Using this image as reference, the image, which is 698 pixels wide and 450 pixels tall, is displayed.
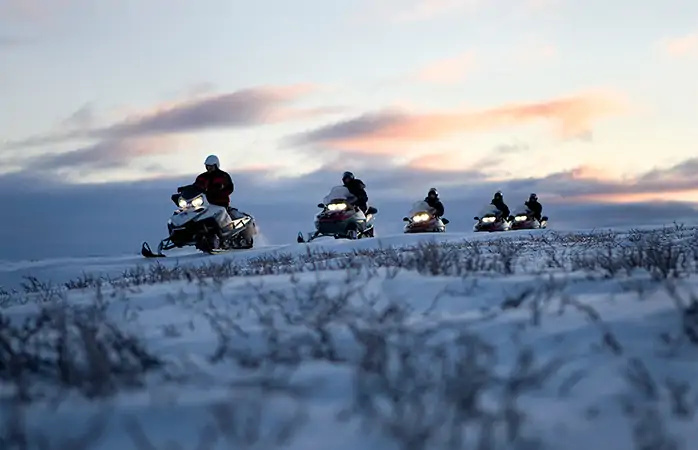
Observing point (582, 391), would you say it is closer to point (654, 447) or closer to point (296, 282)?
point (654, 447)

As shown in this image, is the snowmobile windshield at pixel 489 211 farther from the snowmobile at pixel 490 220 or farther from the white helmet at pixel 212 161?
the white helmet at pixel 212 161

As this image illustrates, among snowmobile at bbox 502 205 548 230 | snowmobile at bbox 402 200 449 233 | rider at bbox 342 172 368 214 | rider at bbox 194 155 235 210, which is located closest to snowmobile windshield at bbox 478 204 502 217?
snowmobile at bbox 502 205 548 230

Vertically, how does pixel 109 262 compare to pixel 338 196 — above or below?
below

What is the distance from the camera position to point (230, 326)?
3.41 metres

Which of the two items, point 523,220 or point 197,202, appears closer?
point 197,202

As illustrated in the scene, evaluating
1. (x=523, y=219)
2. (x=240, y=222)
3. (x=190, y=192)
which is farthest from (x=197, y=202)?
(x=523, y=219)

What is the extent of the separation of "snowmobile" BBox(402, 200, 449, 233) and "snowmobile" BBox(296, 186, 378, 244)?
5.63 m

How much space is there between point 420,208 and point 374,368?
25652 mm

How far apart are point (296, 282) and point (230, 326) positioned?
1.10 m

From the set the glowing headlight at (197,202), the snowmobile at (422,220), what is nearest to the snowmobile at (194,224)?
the glowing headlight at (197,202)

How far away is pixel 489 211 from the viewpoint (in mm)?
33500

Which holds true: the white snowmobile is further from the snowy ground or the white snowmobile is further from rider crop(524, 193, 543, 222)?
the snowy ground

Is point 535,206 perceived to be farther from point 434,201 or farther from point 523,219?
point 434,201

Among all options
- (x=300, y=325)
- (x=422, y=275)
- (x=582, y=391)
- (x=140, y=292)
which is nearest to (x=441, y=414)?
(x=582, y=391)
